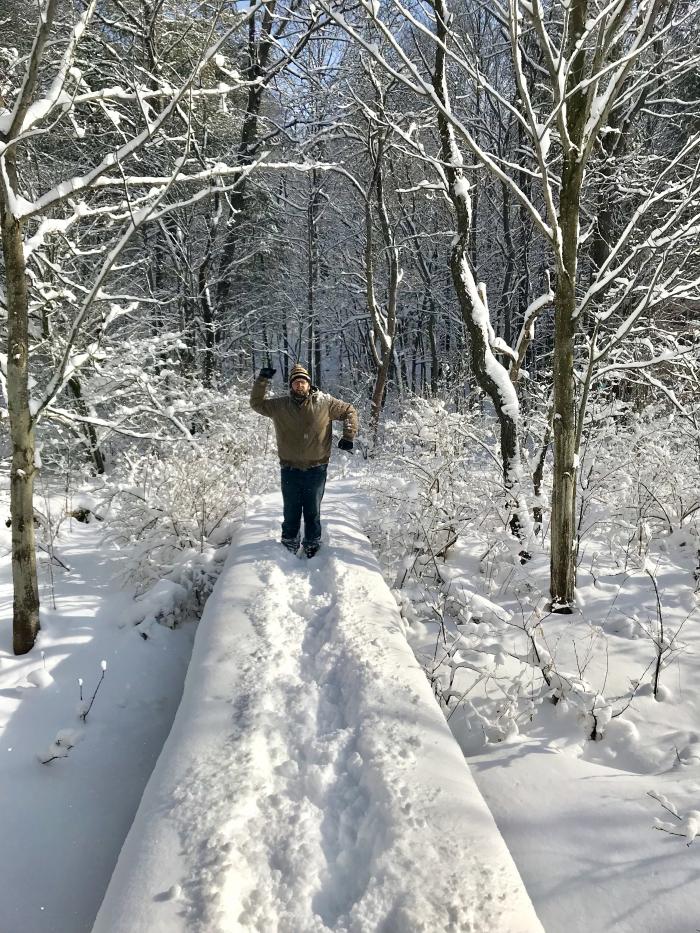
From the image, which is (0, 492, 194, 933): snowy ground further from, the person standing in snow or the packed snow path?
the person standing in snow

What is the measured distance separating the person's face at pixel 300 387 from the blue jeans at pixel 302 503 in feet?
2.32

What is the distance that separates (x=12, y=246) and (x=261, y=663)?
10.0ft

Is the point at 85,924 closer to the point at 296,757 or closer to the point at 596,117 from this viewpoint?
the point at 296,757

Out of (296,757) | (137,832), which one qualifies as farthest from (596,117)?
(137,832)

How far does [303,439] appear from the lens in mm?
4953

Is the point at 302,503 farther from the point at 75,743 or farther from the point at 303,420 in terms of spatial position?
the point at 75,743

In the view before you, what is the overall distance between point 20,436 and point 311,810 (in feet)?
9.82

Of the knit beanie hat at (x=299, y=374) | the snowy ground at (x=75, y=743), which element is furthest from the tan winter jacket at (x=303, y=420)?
the snowy ground at (x=75, y=743)

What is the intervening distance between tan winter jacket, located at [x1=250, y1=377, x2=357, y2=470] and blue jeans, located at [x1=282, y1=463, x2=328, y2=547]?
0.32 feet

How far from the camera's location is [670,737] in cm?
256

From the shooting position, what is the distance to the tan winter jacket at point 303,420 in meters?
4.91

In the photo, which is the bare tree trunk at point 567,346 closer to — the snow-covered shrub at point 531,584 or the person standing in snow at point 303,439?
the snow-covered shrub at point 531,584

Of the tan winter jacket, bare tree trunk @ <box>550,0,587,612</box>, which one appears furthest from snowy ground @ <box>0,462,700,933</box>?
the tan winter jacket

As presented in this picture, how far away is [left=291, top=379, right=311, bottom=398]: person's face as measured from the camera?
15.8 feet
